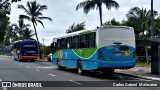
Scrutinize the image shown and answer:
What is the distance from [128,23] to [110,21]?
8497 mm

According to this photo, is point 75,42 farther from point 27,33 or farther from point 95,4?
point 27,33

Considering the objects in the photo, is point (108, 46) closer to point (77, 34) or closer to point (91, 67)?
point (91, 67)

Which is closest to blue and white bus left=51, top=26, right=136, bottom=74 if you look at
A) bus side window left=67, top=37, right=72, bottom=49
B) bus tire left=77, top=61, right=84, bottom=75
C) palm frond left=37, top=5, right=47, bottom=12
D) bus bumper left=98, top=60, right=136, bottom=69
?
bus bumper left=98, top=60, right=136, bottom=69

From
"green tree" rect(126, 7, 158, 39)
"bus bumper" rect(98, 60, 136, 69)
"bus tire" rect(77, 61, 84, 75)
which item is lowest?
"bus tire" rect(77, 61, 84, 75)

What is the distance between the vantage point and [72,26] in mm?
76875

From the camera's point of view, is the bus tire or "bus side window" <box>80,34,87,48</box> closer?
"bus side window" <box>80,34,87,48</box>

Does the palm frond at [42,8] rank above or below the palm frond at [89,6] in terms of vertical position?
above

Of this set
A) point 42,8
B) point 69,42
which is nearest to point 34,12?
point 42,8

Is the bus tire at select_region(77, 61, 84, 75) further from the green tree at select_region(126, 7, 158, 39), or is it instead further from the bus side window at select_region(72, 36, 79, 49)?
the green tree at select_region(126, 7, 158, 39)

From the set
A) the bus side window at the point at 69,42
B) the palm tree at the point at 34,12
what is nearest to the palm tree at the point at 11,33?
the palm tree at the point at 34,12

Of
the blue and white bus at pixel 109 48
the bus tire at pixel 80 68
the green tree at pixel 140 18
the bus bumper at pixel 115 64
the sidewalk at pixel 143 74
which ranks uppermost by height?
the green tree at pixel 140 18

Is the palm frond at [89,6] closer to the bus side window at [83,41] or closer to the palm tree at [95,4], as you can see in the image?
the palm tree at [95,4]

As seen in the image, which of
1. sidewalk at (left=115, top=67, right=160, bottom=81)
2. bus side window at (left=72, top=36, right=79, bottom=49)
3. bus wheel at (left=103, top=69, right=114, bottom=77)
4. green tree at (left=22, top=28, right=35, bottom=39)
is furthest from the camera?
green tree at (left=22, top=28, right=35, bottom=39)

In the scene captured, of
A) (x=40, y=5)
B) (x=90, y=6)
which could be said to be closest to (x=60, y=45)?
(x=90, y=6)
